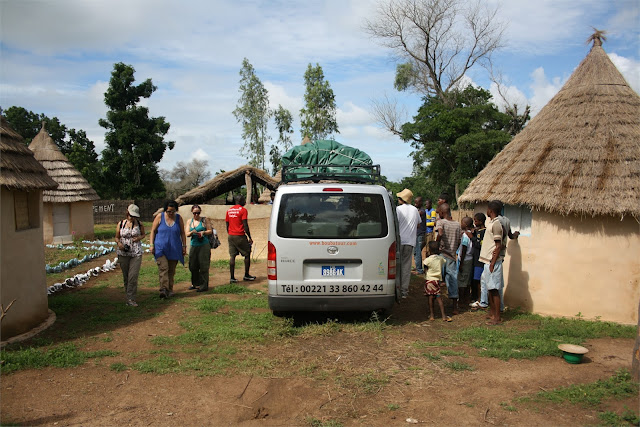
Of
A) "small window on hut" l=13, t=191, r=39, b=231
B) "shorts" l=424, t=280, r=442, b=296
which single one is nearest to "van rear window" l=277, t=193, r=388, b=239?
"shorts" l=424, t=280, r=442, b=296

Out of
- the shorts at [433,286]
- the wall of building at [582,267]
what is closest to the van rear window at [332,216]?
the shorts at [433,286]

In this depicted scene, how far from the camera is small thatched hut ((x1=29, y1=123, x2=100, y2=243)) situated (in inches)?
755

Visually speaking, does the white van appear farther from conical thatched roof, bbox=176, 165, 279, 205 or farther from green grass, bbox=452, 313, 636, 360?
conical thatched roof, bbox=176, 165, 279, 205

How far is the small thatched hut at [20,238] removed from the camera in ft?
20.1

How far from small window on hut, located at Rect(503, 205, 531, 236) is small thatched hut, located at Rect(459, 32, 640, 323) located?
0.02m

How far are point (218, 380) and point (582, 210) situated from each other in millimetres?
5621

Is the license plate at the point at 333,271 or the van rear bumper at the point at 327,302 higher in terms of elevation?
the license plate at the point at 333,271

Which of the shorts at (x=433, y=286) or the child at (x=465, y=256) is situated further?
the child at (x=465, y=256)

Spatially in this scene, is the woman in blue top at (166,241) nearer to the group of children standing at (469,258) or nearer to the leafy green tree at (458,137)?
the group of children standing at (469,258)

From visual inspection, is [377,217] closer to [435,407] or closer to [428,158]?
[435,407]

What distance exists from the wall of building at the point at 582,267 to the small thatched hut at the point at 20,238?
7.41 metres

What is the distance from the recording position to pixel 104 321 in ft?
24.0

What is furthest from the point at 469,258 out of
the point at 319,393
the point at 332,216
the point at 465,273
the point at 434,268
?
the point at 319,393

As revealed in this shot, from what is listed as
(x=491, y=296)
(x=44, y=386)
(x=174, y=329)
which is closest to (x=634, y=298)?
(x=491, y=296)
